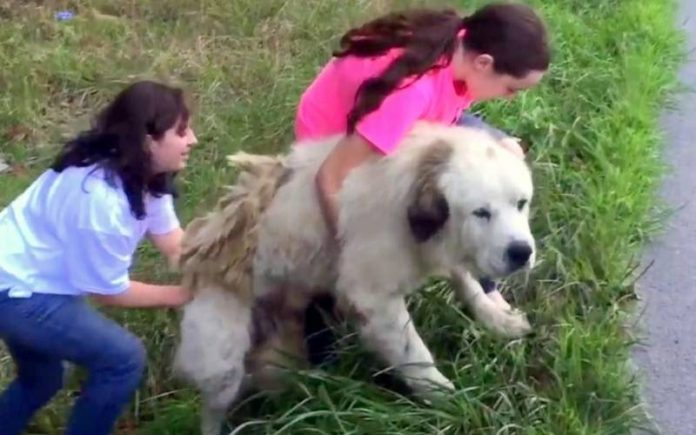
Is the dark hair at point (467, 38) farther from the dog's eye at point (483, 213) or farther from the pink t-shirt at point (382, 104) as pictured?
the dog's eye at point (483, 213)

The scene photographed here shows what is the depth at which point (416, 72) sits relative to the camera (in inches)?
168

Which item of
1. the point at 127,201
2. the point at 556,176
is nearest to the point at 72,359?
the point at 127,201

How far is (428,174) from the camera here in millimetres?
3967

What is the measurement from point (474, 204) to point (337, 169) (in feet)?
1.53

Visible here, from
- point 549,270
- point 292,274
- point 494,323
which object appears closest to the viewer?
point 292,274

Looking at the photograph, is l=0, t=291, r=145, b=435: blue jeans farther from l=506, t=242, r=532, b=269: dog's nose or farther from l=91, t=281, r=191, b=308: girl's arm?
l=506, t=242, r=532, b=269: dog's nose

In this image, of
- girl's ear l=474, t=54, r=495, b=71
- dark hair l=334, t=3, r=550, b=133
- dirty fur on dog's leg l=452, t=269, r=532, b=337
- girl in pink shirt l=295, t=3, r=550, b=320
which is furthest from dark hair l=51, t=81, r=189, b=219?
dirty fur on dog's leg l=452, t=269, r=532, b=337

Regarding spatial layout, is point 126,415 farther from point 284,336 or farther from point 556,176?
point 556,176

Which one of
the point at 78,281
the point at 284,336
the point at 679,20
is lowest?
the point at 679,20

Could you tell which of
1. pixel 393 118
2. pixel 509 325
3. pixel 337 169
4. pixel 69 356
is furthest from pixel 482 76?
pixel 69 356

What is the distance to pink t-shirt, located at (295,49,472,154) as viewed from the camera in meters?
4.11

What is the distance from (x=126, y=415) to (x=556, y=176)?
7.26 ft

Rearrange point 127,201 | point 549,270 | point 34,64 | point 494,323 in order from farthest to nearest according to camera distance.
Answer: point 34,64 → point 549,270 → point 494,323 → point 127,201

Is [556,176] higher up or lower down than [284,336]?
lower down
